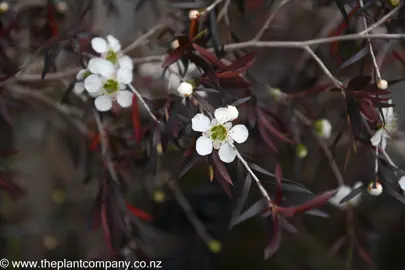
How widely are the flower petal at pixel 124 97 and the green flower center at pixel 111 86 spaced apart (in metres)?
0.01

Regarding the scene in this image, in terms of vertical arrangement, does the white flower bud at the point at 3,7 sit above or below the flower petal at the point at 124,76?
above

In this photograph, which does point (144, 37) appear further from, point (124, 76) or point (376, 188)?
point (376, 188)

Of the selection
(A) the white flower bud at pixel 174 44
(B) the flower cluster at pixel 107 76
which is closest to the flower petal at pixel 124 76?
(B) the flower cluster at pixel 107 76

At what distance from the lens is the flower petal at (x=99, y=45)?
34.9 inches

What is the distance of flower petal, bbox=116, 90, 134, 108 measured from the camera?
0.90 m

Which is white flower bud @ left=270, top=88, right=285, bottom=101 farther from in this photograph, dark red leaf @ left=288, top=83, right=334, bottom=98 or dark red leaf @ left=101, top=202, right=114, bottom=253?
dark red leaf @ left=101, top=202, right=114, bottom=253

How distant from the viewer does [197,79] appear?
33.6 inches

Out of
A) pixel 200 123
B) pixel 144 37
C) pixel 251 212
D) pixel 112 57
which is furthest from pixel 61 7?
pixel 251 212

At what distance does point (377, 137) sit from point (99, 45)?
626mm

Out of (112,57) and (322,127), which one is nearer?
(112,57)

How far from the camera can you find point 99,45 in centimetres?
89

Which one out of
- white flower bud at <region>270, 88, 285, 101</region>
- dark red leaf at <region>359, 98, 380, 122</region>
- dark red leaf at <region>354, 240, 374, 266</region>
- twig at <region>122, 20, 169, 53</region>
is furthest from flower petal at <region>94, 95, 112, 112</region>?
dark red leaf at <region>354, 240, 374, 266</region>

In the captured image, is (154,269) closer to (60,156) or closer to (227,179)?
(227,179)

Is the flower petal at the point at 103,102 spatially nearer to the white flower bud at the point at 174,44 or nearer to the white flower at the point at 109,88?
the white flower at the point at 109,88
